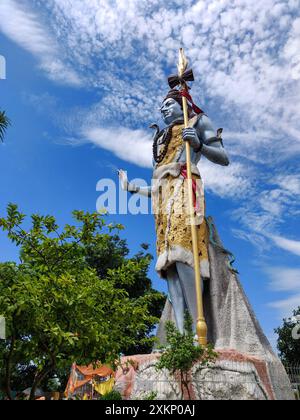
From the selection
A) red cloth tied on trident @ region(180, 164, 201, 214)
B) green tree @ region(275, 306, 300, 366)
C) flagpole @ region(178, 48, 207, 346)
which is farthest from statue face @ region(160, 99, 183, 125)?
green tree @ region(275, 306, 300, 366)

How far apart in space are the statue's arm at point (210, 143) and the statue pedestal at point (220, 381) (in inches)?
159

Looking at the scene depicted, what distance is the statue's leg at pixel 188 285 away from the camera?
815cm

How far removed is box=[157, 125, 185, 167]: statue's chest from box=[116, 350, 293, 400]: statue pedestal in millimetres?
4190

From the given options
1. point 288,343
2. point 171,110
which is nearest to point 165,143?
point 171,110

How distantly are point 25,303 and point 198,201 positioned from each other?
Answer: 5544 mm

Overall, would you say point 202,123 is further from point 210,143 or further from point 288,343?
point 288,343

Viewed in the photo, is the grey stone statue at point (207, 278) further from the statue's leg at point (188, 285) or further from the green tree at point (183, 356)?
the green tree at point (183, 356)

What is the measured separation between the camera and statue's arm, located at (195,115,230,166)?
9.25 meters

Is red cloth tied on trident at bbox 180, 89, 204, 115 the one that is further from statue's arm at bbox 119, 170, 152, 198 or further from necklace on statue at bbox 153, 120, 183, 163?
statue's arm at bbox 119, 170, 152, 198

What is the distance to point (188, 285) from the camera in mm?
8219

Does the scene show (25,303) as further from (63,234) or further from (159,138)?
(159,138)

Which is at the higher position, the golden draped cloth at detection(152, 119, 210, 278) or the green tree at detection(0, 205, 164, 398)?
the golden draped cloth at detection(152, 119, 210, 278)
